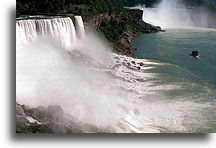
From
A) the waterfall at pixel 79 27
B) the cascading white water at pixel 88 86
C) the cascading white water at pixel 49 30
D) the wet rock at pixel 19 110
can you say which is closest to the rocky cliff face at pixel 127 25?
the waterfall at pixel 79 27

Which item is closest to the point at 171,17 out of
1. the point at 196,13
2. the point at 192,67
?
the point at 196,13

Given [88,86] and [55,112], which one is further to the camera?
[88,86]

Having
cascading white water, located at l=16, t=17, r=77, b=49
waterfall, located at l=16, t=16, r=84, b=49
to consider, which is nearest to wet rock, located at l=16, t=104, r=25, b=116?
waterfall, located at l=16, t=16, r=84, b=49

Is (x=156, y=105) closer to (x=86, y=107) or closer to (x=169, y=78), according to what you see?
(x=86, y=107)

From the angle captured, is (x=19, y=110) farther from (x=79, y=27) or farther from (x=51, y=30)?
(x=79, y=27)

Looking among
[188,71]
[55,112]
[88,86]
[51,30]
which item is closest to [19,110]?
[55,112]

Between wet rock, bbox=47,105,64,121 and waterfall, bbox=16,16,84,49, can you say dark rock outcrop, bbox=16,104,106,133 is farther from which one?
waterfall, bbox=16,16,84,49

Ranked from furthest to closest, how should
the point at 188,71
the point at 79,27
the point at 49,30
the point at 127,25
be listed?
the point at 127,25
the point at 79,27
the point at 188,71
the point at 49,30

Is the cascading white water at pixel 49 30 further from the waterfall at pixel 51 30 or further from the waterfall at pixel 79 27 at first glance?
the waterfall at pixel 79 27
